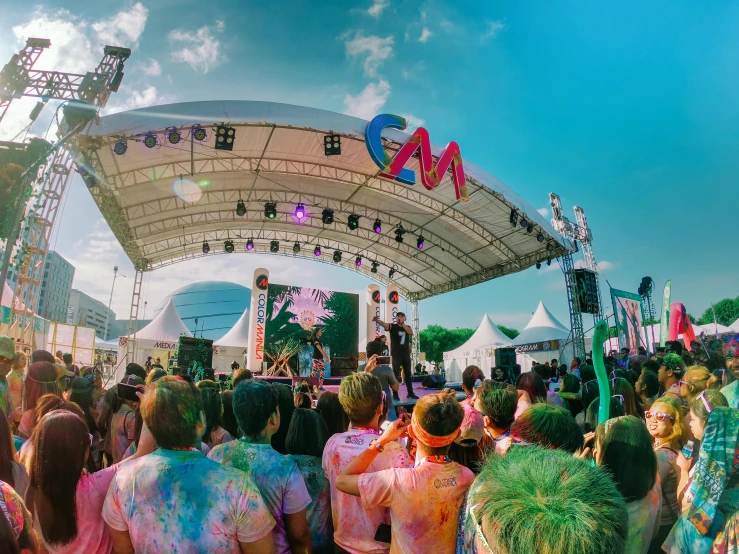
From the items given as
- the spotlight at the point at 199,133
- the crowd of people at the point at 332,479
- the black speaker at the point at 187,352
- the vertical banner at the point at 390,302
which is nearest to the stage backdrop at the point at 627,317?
the vertical banner at the point at 390,302

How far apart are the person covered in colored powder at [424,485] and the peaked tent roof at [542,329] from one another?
19427 mm

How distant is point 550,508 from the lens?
2.49ft

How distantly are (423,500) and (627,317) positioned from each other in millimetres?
16088

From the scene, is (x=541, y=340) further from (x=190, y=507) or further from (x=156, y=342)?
(x=190, y=507)

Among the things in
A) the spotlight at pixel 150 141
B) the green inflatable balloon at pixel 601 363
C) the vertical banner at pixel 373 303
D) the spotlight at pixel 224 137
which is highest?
the spotlight at pixel 224 137

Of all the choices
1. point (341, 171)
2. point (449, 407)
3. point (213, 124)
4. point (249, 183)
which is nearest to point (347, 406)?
point (449, 407)

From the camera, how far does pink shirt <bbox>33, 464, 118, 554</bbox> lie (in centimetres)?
172

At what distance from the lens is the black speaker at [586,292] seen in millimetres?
15023

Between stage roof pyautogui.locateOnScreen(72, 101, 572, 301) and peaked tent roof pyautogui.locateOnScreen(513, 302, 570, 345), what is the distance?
4162mm

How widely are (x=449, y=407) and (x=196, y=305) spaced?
2193 inches

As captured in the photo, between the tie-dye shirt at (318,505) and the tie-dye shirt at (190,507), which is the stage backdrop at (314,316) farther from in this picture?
the tie-dye shirt at (190,507)

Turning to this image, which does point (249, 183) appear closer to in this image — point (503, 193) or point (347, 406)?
point (503, 193)

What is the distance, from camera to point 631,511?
1.63 metres

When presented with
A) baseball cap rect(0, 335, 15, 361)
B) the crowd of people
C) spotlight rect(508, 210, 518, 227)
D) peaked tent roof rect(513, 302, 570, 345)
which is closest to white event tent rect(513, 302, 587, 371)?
peaked tent roof rect(513, 302, 570, 345)
